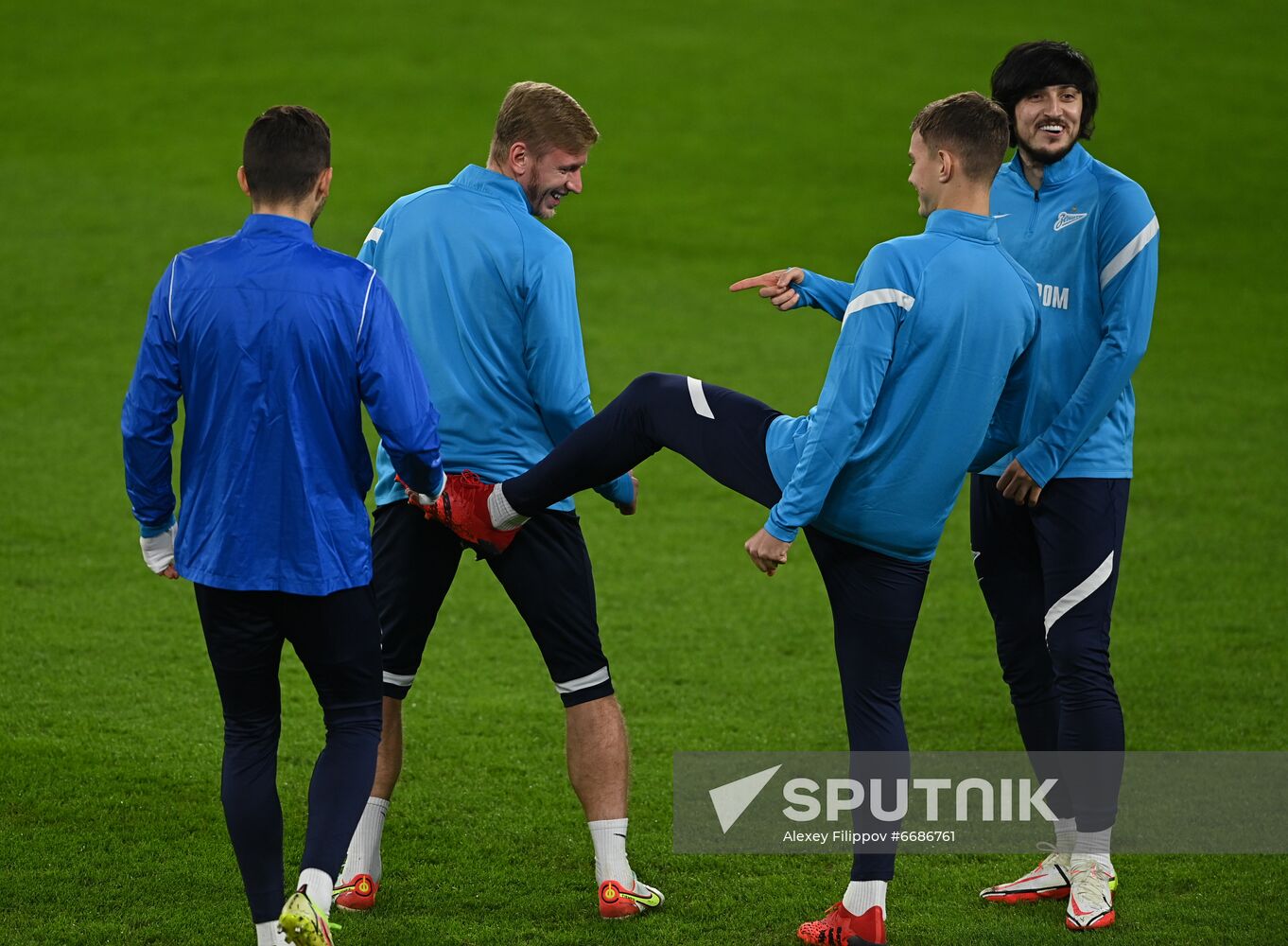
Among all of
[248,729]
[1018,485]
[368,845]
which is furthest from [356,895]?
[1018,485]

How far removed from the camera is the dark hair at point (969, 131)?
3.17 m

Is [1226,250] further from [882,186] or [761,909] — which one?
[761,909]

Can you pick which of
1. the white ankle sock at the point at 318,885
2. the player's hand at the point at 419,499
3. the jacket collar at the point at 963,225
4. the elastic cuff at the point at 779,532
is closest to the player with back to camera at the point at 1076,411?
the jacket collar at the point at 963,225

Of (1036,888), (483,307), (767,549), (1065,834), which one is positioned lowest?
(1036,888)

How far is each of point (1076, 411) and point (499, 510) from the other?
4.59 feet

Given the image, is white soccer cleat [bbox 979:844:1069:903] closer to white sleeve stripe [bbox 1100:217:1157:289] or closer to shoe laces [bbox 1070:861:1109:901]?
shoe laces [bbox 1070:861:1109:901]

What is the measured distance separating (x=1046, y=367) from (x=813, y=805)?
1537mm

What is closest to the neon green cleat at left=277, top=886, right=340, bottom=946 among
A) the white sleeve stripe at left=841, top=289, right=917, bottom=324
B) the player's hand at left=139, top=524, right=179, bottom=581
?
the player's hand at left=139, top=524, right=179, bottom=581

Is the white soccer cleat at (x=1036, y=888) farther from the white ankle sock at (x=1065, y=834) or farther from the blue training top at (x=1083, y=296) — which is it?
the blue training top at (x=1083, y=296)

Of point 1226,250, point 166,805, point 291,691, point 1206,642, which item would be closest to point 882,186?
point 1226,250

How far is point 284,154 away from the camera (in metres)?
2.93

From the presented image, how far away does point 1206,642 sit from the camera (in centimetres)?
598

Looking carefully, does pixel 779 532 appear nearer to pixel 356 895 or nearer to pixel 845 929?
pixel 845 929

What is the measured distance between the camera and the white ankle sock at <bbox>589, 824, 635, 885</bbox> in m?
3.62
